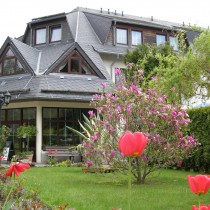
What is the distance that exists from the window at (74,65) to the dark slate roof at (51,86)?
0.34 m

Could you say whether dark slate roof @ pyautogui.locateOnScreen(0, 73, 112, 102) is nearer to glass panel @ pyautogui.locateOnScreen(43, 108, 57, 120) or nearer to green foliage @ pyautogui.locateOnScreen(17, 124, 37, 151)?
glass panel @ pyautogui.locateOnScreen(43, 108, 57, 120)

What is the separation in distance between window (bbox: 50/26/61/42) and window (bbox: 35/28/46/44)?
547 millimetres

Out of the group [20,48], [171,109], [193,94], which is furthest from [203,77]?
[20,48]

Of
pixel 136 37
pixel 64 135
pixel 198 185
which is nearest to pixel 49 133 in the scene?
pixel 64 135

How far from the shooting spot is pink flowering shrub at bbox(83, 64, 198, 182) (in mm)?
10031

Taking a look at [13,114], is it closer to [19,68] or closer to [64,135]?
[19,68]

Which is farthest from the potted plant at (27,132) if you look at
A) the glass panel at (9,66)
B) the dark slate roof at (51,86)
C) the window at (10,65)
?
the glass panel at (9,66)

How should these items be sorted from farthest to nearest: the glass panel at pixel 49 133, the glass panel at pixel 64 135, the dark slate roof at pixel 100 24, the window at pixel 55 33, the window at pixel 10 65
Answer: the dark slate roof at pixel 100 24
the window at pixel 55 33
the window at pixel 10 65
the glass panel at pixel 64 135
the glass panel at pixel 49 133

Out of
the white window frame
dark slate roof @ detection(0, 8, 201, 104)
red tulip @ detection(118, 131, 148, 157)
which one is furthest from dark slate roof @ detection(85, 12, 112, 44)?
red tulip @ detection(118, 131, 148, 157)

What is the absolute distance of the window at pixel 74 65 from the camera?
22945mm

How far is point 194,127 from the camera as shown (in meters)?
14.6

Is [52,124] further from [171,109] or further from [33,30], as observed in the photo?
[171,109]

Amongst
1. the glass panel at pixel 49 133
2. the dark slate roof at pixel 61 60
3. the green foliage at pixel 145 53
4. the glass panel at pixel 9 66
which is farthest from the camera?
the glass panel at pixel 9 66

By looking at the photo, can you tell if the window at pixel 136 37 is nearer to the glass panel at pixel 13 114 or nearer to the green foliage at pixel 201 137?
the glass panel at pixel 13 114
